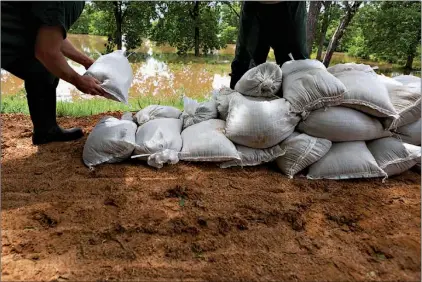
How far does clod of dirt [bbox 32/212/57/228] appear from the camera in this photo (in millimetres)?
1684

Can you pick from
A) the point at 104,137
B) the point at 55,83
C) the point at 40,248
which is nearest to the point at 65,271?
the point at 40,248

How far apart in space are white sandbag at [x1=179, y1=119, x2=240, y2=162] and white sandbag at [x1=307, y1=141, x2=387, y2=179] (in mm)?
536

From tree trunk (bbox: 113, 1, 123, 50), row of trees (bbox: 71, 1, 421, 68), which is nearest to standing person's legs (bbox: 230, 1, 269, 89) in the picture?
row of trees (bbox: 71, 1, 421, 68)

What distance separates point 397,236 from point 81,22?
1406 cm

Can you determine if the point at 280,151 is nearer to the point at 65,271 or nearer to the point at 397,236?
the point at 397,236

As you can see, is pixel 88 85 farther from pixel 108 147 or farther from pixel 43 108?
pixel 43 108

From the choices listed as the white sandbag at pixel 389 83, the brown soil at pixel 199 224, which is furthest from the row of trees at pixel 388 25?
the brown soil at pixel 199 224

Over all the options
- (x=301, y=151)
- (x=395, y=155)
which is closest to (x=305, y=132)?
(x=301, y=151)

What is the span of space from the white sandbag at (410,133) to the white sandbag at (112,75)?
1.84 m

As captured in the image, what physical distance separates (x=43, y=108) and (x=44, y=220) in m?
1.19

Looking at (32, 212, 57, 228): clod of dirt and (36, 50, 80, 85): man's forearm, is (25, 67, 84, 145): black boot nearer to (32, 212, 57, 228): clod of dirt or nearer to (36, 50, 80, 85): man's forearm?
(36, 50, 80, 85): man's forearm

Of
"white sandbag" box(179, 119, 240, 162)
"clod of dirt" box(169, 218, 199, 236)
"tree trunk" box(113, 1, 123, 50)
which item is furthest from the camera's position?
"tree trunk" box(113, 1, 123, 50)

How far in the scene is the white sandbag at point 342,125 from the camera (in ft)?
7.13

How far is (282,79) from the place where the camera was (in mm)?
2467
